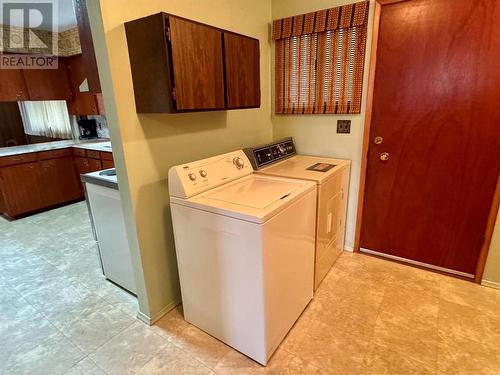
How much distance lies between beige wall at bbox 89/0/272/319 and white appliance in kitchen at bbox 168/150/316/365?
0.20 m

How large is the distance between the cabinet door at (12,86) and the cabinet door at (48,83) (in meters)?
0.07

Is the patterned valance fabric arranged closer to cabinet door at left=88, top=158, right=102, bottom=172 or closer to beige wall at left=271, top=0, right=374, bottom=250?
beige wall at left=271, top=0, right=374, bottom=250

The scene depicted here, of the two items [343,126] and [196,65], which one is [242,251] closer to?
[196,65]

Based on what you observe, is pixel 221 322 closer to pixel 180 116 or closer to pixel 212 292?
pixel 212 292

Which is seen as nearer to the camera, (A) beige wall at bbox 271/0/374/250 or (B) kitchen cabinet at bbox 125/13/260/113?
(B) kitchen cabinet at bbox 125/13/260/113

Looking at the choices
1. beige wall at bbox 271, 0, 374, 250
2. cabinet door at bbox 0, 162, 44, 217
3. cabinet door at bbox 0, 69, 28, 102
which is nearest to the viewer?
beige wall at bbox 271, 0, 374, 250

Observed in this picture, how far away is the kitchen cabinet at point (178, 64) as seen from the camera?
136 centimetres

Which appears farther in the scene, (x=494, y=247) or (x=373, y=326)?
(x=494, y=247)

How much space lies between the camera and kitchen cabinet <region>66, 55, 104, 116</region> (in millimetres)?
3969

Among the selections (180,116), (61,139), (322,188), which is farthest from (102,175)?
(61,139)

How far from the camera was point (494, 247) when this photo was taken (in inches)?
80.0

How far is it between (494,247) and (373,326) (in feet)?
3.77

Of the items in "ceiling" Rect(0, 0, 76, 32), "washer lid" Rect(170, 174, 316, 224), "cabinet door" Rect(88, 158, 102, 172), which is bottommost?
"cabinet door" Rect(88, 158, 102, 172)

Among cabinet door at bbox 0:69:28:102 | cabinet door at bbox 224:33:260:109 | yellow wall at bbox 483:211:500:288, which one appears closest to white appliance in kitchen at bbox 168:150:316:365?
cabinet door at bbox 224:33:260:109
